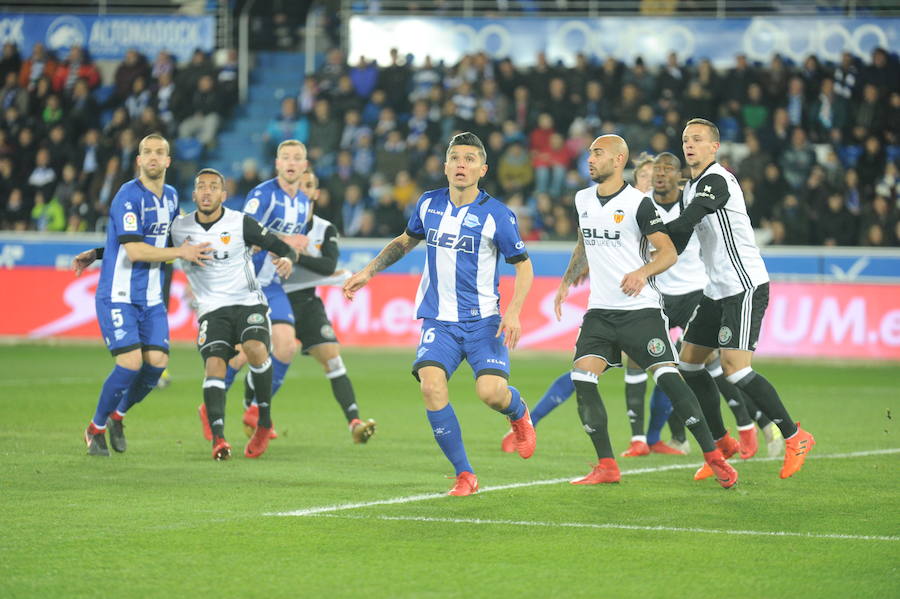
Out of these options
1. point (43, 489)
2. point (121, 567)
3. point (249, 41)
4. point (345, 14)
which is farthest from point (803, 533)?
point (249, 41)

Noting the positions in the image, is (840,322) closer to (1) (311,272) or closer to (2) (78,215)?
(1) (311,272)

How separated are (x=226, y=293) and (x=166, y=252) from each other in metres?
0.57

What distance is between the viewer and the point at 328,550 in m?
6.39

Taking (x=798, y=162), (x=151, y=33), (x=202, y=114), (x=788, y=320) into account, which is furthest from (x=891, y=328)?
(x=151, y=33)

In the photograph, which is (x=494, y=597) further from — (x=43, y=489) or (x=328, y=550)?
(x=43, y=489)

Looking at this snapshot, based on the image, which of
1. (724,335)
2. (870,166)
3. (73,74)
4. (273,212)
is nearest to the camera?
(724,335)

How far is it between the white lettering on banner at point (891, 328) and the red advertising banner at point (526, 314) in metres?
0.01

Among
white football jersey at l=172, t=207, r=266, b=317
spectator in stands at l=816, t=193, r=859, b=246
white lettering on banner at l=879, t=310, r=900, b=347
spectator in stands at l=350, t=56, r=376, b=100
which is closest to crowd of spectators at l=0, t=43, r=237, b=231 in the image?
spectator in stands at l=350, t=56, r=376, b=100

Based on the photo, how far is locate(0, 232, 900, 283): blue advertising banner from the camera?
18.6m

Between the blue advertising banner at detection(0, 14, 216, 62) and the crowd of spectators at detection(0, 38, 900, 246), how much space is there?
806 mm

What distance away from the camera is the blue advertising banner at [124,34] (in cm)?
2628

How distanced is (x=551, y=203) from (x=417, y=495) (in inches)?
543

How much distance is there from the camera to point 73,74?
25.9 metres

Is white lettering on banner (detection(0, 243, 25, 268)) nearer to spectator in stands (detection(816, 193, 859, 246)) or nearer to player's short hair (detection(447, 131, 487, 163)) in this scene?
spectator in stands (detection(816, 193, 859, 246))
